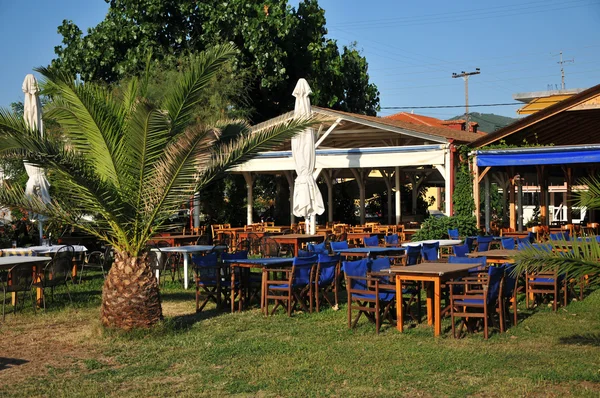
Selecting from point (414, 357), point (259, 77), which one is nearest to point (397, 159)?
point (259, 77)

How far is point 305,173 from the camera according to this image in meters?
18.0

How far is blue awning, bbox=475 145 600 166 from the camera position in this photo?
17453 millimetres

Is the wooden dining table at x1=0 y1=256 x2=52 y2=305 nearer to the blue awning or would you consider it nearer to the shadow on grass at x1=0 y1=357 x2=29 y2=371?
the shadow on grass at x1=0 y1=357 x2=29 y2=371

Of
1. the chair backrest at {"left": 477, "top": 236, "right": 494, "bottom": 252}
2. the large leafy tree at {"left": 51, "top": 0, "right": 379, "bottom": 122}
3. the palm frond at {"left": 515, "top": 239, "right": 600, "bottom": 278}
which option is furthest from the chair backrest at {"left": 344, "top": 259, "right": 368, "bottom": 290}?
the large leafy tree at {"left": 51, "top": 0, "right": 379, "bottom": 122}

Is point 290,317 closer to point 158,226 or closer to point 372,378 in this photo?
point 158,226

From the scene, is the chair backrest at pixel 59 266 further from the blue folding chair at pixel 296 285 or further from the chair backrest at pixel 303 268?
the chair backrest at pixel 303 268

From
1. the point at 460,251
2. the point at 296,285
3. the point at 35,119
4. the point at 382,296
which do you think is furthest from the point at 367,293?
the point at 35,119

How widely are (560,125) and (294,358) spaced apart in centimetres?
1617

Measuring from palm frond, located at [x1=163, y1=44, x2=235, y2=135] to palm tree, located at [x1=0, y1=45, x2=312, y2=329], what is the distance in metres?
0.01

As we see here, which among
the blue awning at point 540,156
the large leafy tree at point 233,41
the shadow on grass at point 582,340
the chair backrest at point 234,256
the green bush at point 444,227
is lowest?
the shadow on grass at point 582,340

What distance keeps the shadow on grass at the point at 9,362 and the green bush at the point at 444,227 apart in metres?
11.3

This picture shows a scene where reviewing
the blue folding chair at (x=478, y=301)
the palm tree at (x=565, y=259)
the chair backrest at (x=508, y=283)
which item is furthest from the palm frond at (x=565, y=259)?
the chair backrest at (x=508, y=283)

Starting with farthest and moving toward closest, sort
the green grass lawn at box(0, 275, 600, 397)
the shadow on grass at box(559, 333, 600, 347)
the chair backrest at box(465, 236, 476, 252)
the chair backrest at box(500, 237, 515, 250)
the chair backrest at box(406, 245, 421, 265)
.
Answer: the chair backrest at box(465, 236, 476, 252) → the chair backrest at box(500, 237, 515, 250) → the chair backrest at box(406, 245, 421, 265) → the shadow on grass at box(559, 333, 600, 347) → the green grass lawn at box(0, 275, 600, 397)

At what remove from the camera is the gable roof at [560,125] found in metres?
18.1
